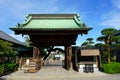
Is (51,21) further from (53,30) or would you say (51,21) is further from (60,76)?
(60,76)

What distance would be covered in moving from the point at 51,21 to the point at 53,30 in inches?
210

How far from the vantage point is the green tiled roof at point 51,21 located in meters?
24.0

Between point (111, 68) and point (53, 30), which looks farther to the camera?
point (111, 68)

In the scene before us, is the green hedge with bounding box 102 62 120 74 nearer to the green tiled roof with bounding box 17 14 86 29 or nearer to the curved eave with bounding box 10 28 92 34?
the curved eave with bounding box 10 28 92 34

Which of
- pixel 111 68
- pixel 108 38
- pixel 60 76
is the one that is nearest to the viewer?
pixel 60 76

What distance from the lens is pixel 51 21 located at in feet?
83.7

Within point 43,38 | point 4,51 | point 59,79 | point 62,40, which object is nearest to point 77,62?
point 62,40

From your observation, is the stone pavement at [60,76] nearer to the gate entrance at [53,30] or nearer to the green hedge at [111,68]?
the green hedge at [111,68]

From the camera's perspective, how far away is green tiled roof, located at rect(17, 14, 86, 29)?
2395cm

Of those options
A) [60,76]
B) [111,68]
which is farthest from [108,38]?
[60,76]

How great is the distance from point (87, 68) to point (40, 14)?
35.3 feet

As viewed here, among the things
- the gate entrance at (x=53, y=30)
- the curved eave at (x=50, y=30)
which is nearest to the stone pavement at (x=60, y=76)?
the gate entrance at (x=53, y=30)

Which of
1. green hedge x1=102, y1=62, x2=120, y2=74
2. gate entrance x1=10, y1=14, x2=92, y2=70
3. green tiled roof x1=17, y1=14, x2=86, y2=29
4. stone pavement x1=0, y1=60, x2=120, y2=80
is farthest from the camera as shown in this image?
green tiled roof x1=17, y1=14, x2=86, y2=29

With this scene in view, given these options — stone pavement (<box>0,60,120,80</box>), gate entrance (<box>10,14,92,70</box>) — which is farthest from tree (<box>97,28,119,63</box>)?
stone pavement (<box>0,60,120,80</box>)
